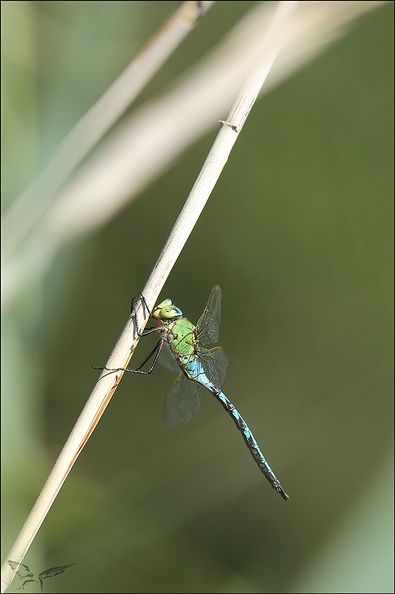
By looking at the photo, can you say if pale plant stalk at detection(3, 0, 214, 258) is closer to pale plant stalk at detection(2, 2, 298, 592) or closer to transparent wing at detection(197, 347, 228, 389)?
pale plant stalk at detection(2, 2, 298, 592)

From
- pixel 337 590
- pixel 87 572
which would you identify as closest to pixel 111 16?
pixel 87 572

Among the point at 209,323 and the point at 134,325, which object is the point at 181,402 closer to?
the point at 209,323

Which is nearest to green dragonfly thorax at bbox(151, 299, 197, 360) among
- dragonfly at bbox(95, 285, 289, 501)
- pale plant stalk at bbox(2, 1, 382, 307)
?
dragonfly at bbox(95, 285, 289, 501)

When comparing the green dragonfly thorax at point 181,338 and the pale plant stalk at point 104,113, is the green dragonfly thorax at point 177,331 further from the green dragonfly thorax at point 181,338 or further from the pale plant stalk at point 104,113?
the pale plant stalk at point 104,113

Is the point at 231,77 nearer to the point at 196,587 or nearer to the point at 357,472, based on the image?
the point at 357,472

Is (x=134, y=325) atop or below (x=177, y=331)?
below

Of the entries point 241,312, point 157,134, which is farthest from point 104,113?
point 241,312

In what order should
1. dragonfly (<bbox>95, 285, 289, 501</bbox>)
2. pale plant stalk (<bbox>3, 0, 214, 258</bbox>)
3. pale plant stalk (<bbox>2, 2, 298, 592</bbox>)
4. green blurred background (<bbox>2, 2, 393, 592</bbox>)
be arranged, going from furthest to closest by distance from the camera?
1. green blurred background (<bbox>2, 2, 393, 592</bbox>)
2. dragonfly (<bbox>95, 285, 289, 501</bbox>)
3. pale plant stalk (<bbox>3, 0, 214, 258</bbox>)
4. pale plant stalk (<bbox>2, 2, 298, 592</bbox>)
